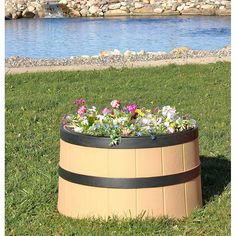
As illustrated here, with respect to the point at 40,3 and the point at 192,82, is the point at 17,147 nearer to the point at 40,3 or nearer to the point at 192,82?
the point at 192,82

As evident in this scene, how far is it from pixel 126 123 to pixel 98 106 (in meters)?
4.92

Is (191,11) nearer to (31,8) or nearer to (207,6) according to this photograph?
(207,6)

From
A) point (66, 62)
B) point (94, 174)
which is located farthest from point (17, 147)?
point (66, 62)

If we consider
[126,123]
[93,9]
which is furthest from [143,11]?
[126,123]

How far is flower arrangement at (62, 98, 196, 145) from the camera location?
5.41 m

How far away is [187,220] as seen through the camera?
5570 mm

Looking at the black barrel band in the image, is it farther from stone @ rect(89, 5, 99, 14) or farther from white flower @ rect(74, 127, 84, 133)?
stone @ rect(89, 5, 99, 14)

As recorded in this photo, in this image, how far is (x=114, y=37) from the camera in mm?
30953

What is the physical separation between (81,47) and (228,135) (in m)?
18.5

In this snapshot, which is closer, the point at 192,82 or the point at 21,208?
the point at 21,208

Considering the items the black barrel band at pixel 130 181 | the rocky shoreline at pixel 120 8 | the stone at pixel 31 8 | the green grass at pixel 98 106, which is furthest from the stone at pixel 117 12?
the black barrel band at pixel 130 181

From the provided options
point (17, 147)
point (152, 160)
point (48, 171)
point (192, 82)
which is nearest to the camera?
point (152, 160)

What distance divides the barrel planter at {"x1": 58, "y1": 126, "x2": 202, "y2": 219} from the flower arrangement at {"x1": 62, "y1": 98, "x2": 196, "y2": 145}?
0.11 m

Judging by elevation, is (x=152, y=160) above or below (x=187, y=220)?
above
